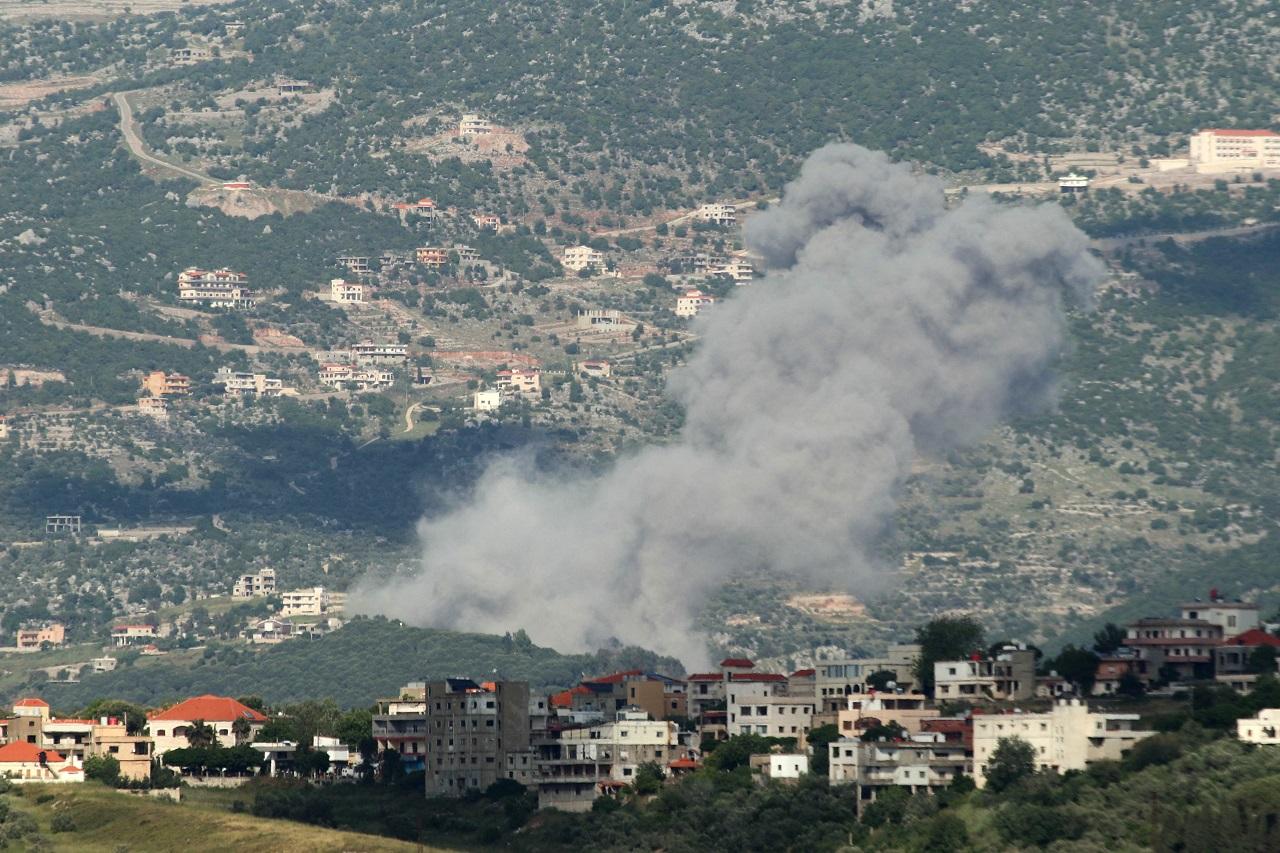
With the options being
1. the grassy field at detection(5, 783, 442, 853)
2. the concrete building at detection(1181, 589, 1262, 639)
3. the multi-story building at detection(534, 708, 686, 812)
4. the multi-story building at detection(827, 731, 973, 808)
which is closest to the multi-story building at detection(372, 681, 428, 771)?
the multi-story building at detection(534, 708, 686, 812)

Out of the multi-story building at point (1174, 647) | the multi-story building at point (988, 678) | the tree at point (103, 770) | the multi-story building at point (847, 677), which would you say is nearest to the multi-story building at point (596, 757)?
the multi-story building at point (847, 677)

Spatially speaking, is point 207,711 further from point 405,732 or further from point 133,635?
point 133,635

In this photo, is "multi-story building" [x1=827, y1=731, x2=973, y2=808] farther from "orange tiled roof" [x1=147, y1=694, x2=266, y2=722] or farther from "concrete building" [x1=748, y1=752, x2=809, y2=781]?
"orange tiled roof" [x1=147, y1=694, x2=266, y2=722]

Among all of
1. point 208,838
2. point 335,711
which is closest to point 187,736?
point 335,711

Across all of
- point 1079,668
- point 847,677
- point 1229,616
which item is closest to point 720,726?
point 847,677

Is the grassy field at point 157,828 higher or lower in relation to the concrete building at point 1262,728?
lower

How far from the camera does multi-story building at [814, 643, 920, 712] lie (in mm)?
129375

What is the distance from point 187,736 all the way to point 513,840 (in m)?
21.5

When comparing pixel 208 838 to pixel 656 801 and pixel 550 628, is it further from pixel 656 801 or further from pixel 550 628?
pixel 550 628

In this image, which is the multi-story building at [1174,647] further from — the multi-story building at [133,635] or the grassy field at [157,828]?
the multi-story building at [133,635]

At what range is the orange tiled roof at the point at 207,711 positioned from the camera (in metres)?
138

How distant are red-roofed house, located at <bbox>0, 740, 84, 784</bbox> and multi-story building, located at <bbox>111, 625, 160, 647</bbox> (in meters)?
68.2

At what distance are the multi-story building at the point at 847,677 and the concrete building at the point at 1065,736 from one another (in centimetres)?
1636

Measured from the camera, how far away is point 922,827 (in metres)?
108
